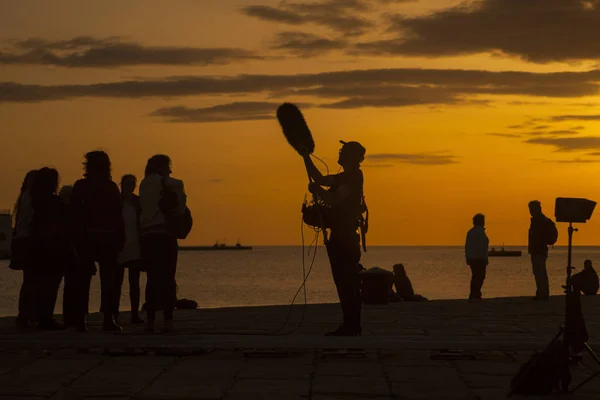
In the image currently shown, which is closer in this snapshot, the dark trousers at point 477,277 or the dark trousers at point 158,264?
the dark trousers at point 158,264

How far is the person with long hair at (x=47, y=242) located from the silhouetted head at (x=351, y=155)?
353 centimetres

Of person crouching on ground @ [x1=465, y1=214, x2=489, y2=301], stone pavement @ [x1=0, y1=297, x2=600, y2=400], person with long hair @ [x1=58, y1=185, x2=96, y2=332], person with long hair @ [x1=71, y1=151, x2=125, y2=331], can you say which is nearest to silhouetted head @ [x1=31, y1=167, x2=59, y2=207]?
person with long hair @ [x1=58, y1=185, x2=96, y2=332]

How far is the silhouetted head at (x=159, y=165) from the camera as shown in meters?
12.1

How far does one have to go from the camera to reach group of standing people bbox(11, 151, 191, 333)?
39.2 feet

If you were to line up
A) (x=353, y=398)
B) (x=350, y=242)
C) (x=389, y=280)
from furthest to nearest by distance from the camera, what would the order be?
(x=389, y=280) → (x=350, y=242) → (x=353, y=398)

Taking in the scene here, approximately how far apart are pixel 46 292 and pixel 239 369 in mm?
4568

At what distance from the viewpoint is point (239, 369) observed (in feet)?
30.1

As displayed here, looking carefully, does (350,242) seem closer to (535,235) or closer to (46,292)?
(46,292)

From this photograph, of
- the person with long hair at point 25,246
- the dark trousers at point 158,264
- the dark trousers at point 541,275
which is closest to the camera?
the dark trousers at point 158,264

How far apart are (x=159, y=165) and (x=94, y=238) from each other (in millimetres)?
1018

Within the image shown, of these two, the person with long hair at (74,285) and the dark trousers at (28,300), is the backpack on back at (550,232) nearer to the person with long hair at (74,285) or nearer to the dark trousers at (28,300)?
the person with long hair at (74,285)

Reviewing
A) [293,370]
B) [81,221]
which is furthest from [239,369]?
[81,221]

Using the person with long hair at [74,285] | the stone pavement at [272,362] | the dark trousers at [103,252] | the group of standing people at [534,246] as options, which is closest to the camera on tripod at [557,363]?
the stone pavement at [272,362]

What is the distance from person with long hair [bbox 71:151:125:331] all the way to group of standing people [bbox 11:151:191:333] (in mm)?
10
